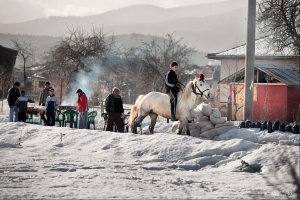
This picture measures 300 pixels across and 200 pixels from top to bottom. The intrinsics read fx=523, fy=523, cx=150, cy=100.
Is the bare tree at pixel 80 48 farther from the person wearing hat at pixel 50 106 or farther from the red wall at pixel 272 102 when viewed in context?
the person wearing hat at pixel 50 106

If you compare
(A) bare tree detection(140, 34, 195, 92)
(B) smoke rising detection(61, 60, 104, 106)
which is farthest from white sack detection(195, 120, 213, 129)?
(B) smoke rising detection(61, 60, 104, 106)

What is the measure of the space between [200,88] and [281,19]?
1356 centimetres

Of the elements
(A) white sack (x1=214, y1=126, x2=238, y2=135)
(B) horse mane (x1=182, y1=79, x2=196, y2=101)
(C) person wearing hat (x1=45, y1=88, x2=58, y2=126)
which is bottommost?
(A) white sack (x1=214, y1=126, x2=238, y2=135)

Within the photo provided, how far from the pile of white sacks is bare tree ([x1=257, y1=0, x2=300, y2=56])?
35.1ft

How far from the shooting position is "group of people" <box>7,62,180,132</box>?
13820 millimetres

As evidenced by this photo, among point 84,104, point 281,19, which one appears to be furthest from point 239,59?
point 84,104

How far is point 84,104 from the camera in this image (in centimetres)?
1762

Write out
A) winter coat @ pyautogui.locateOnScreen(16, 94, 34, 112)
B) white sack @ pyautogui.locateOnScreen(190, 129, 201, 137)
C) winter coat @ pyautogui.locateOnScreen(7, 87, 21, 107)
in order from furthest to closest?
winter coat @ pyautogui.locateOnScreen(7, 87, 21, 107) → winter coat @ pyautogui.locateOnScreen(16, 94, 34, 112) → white sack @ pyautogui.locateOnScreen(190, 129, 201, 137)

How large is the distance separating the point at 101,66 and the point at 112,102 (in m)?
22.8

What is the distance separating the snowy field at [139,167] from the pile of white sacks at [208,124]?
1585mm

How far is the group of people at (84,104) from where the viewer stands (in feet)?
45.3

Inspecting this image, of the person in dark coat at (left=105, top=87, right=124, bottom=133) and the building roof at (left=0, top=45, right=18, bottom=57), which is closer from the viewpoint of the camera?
the person in dark coat at (left=105, top=87, right=124, bottom=133)

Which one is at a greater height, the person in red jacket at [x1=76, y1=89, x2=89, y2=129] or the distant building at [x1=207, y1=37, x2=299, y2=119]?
the distant building at [x1=207, y1=37, x2=299, y2=119]

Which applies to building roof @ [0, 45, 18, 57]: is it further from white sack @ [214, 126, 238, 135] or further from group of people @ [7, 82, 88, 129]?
white sack @ [214, 126, 238, 135]
